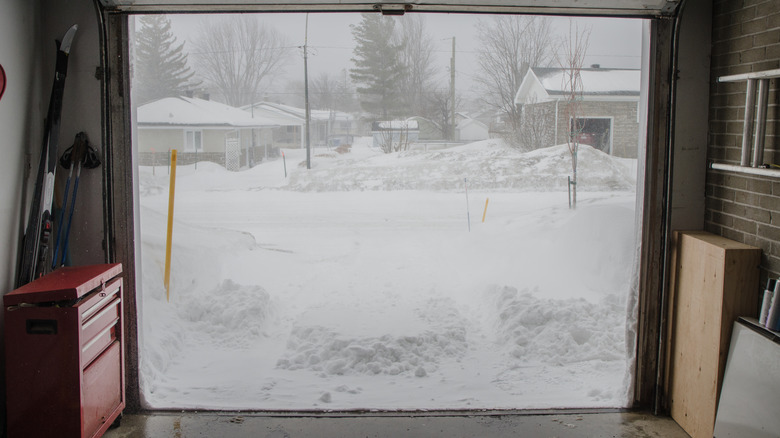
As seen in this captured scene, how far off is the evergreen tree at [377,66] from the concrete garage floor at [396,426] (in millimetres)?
5959

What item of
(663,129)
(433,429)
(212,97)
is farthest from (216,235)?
(663,129)

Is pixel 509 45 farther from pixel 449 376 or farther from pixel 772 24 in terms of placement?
pixel 772 24

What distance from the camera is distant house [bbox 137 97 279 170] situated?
8.53 metres

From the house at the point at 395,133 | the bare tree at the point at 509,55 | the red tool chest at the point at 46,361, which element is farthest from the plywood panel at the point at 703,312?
the house at the point at 395,133

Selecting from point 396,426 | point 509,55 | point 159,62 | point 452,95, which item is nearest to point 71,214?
point 396,426

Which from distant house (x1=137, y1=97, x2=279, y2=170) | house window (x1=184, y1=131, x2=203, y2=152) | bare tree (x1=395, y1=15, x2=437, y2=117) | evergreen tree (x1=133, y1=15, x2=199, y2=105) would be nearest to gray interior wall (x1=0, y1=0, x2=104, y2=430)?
distant house (x1=137, y1=97, x2=279, y2=170)

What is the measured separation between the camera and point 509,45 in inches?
331

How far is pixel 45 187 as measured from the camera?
2.81m

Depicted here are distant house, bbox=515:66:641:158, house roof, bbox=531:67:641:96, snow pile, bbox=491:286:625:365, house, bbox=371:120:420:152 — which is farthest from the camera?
house, bbox=371:120:420:152

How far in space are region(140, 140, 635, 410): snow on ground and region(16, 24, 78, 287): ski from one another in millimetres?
698

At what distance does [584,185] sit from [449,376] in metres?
4.87

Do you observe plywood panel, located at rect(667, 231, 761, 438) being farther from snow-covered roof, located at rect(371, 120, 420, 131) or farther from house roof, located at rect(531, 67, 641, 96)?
snow-covered roof, located at rect(371, 120, 420, 131)

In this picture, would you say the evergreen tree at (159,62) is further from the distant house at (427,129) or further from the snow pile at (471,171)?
the distant house at (427,129)

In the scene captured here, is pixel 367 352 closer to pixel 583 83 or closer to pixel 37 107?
pixel 37 107
